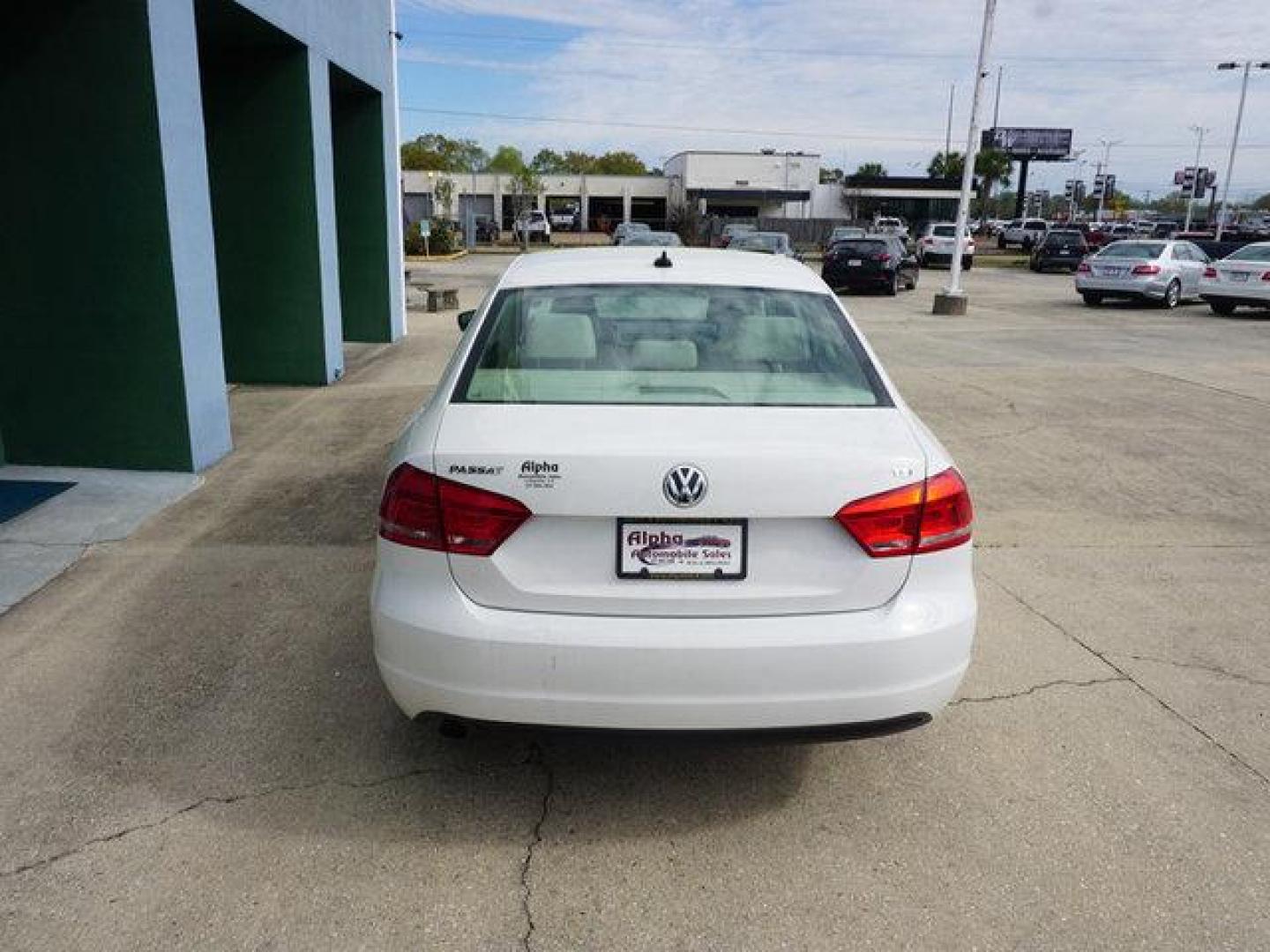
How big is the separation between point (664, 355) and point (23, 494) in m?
4.93

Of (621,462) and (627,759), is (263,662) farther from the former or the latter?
(621,462)

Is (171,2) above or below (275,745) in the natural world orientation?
above

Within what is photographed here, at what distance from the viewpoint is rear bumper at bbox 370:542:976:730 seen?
2684mm

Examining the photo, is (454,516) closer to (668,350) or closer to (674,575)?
(674,575)

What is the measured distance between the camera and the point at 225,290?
10.3 m

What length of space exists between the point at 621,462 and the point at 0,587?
3.77m

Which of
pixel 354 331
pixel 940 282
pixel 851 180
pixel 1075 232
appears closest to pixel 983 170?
pixel 851 180

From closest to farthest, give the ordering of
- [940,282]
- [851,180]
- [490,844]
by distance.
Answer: [490,844], [940,282], [851,180]

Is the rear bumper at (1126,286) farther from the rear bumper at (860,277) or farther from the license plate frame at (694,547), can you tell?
the license plate frame at (694,547)

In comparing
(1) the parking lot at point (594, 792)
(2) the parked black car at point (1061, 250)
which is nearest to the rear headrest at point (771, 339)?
(1) the parking lot at point (594, 792)

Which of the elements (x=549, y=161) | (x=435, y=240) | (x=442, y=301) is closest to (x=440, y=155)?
(x=549, y=161)

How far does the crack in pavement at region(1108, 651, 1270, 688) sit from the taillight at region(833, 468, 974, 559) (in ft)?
6.64

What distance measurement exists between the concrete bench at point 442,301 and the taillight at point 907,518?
17.3 m

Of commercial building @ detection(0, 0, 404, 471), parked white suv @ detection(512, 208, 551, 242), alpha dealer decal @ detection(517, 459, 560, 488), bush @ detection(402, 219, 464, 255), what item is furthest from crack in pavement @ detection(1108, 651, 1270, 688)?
parked white suv @ detection(512, 208, 551, 242)
